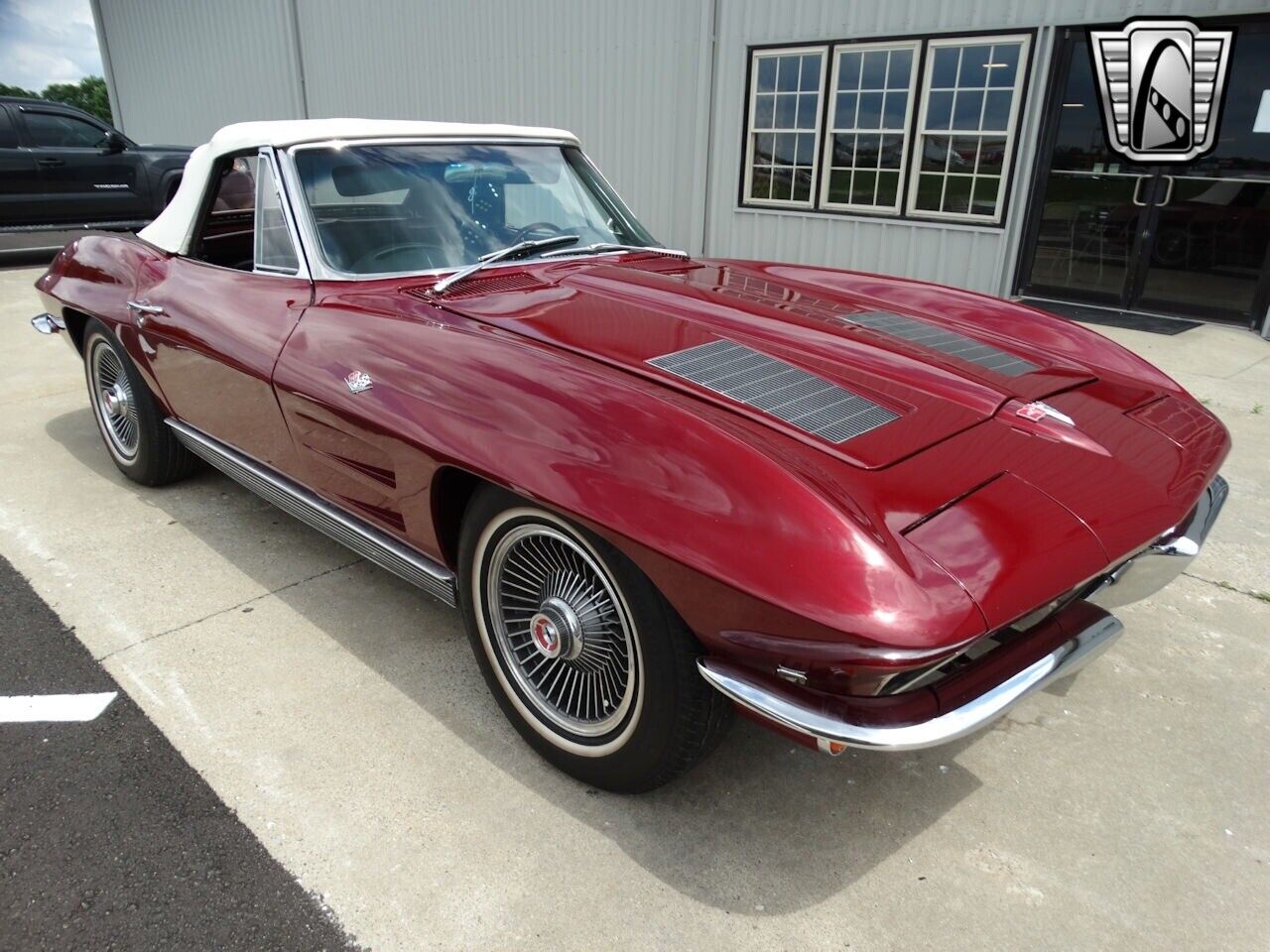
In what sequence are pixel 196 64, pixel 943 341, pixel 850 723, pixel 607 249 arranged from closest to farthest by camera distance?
1. pixel 850 723
2. pixel 943 341
3. pixel 607 249
4. pixel 196 64

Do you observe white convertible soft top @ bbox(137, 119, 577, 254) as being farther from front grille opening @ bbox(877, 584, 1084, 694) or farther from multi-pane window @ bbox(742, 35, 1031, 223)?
multi-pane window @ bbox(742, 35, 1031, 223)

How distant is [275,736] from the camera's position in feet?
7.39

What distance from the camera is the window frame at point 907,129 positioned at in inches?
279

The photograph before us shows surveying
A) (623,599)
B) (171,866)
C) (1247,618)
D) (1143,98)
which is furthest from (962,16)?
(171,866)

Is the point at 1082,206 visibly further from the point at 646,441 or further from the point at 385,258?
the point at 646,441

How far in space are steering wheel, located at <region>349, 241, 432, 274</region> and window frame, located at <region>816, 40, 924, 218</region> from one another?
6204 millimetres

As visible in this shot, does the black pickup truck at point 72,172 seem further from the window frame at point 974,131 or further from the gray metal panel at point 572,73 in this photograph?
the window frame at point 974,131

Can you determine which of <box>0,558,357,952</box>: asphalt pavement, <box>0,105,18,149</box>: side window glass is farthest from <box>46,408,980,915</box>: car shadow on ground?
<box>0,105,18,149</box>: side window glass

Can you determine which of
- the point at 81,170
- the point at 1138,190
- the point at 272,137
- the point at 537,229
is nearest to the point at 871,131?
the point at 1138,190

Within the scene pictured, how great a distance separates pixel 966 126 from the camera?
294 inches

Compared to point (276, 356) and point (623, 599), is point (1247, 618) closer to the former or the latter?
point (623, 599)

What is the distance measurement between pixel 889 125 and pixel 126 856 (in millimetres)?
7950

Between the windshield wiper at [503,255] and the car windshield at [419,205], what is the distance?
0.04 metres

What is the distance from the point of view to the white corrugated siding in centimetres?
742
